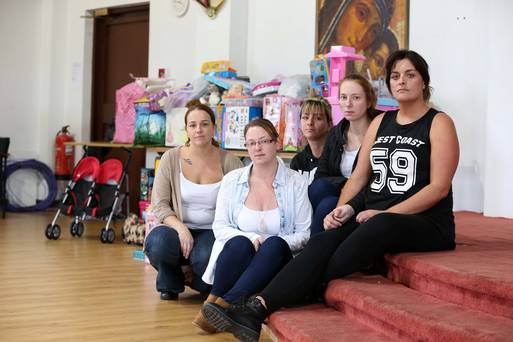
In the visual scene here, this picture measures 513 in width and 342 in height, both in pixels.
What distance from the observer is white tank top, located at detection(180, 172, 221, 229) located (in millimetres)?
4020

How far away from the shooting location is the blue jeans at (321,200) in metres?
3.49

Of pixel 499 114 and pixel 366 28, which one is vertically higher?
pixel 366 28

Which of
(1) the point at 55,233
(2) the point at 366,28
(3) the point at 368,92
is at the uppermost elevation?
(2) the point at 366,28

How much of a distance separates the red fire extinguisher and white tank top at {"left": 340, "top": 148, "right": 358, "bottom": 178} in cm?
576

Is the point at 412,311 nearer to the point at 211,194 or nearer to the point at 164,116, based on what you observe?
the point at 211,194

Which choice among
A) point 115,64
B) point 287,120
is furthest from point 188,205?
point 115,64

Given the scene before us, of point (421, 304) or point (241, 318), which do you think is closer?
point (421, 304)

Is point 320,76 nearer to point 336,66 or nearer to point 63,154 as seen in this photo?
point 336,66

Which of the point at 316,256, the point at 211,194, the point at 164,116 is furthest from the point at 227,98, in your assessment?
the point at 316,256

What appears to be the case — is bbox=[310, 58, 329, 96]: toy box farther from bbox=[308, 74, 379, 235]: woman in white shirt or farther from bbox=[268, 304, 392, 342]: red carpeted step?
bbox=[268, 304, 392, 342]: red carpeted step

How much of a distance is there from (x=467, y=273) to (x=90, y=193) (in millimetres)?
4508

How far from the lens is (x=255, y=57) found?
7.02m

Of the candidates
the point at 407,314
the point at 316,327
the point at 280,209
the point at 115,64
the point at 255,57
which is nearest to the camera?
the point at 407,314

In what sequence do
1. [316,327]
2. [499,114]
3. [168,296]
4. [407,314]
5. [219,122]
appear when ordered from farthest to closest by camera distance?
[219,122], [499,114], [168,296], [316,327], [407,314]
